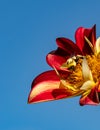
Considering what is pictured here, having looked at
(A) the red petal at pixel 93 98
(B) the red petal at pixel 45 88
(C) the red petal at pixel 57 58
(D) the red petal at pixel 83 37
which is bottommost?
(A) the red petal at pixel 93 98

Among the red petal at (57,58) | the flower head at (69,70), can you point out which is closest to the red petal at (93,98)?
the flower head at (69,70)

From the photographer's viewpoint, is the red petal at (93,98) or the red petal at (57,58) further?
the red petal at (57,58)

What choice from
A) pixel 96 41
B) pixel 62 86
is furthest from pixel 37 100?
pixel 96 41

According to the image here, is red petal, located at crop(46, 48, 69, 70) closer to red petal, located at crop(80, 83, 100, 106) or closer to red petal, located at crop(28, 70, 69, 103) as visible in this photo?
red petal, located at crop(28, 70, 69, 103)

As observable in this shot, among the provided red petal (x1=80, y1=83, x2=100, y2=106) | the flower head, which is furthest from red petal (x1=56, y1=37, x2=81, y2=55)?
red petal (x1=80, y1=83, x2=100, y2=106)

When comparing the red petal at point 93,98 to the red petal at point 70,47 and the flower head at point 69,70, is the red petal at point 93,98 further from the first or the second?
the red petal at point 70,47

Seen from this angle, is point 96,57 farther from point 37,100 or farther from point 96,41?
point 37,100

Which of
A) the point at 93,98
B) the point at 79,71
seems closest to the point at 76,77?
the point at 79,71
